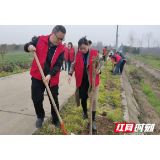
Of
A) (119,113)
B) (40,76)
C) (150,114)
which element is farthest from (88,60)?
(150,114)

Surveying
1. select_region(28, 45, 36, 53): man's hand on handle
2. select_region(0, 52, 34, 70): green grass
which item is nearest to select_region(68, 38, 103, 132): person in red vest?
select_region(28, 45, 36, 53): man's hand on handle

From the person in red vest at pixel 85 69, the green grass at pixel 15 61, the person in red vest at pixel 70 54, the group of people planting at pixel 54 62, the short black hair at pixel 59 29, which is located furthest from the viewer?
the green grass at pixel 15 61

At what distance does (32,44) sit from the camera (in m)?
2.33

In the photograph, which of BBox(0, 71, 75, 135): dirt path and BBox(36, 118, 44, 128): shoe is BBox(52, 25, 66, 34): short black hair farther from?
BBox(0, 71, 75, 135): dirt path

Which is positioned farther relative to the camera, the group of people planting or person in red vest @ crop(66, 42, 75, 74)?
person in red vest @ crop(66, 42, 75, 74)

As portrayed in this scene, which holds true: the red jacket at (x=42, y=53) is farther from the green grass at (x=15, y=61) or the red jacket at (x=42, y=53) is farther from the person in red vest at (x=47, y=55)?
the green grass at (x=15, y=61)

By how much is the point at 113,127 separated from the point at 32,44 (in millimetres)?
2260

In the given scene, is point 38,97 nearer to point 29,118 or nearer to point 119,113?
point 29,118

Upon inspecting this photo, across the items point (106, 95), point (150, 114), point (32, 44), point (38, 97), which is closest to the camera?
point (32, 44)

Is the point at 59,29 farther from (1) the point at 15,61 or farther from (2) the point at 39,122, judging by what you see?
(1) the point at 15,61

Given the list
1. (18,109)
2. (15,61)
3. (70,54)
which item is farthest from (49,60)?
(15,61)

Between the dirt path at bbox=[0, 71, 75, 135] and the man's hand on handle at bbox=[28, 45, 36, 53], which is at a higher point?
the man's hand on handle at bbox=[28, 45, 36, 53]
